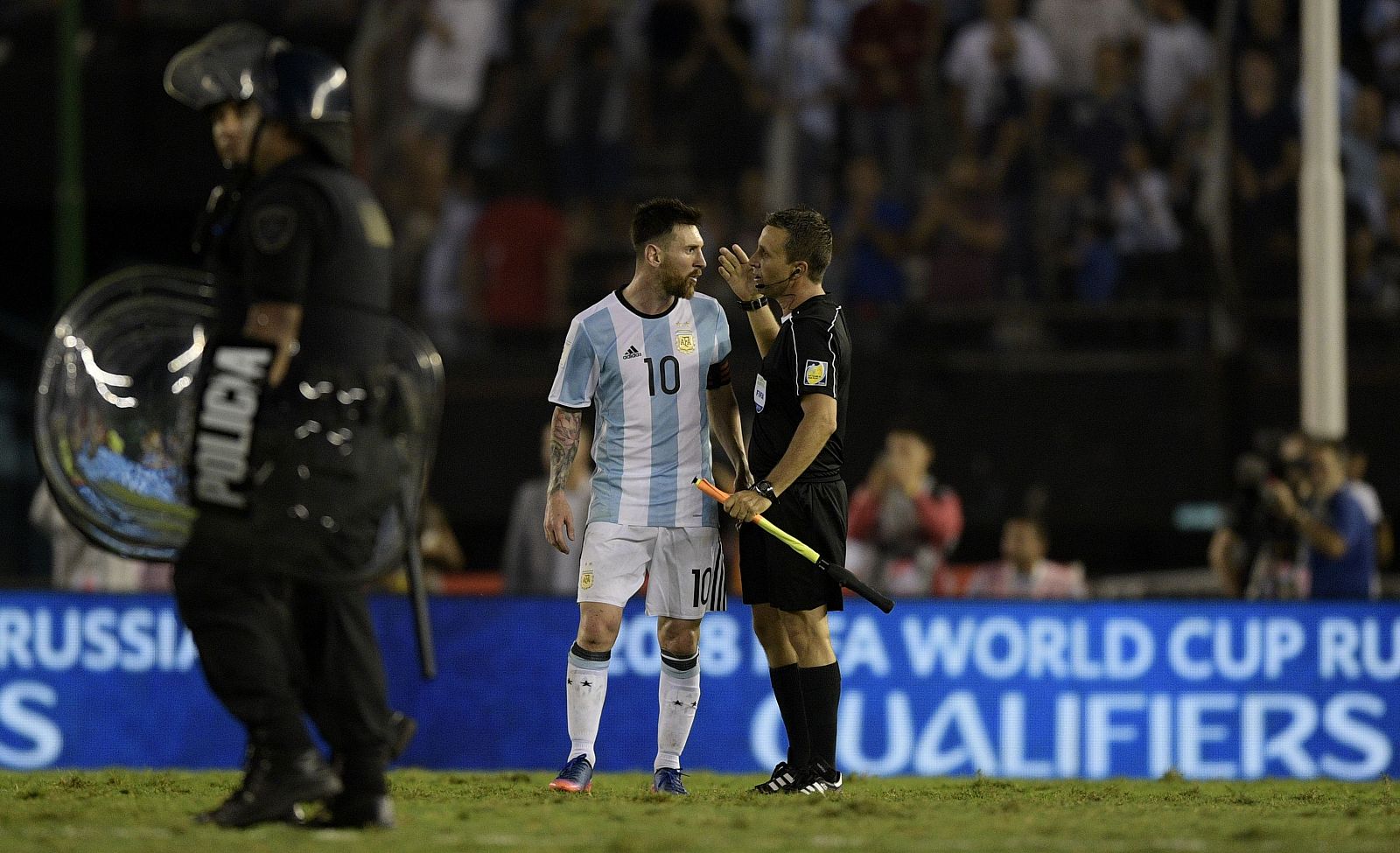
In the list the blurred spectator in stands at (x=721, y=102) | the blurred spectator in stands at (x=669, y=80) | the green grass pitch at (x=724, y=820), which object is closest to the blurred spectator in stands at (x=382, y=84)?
Result: the blurred spectator in stands at (x=669, y=80)

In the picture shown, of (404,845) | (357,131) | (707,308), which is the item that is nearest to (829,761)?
(707,308)

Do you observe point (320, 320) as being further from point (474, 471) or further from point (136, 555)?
point (474, 471)

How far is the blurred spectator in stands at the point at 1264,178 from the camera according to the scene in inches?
614

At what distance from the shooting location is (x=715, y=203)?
54.0 ft

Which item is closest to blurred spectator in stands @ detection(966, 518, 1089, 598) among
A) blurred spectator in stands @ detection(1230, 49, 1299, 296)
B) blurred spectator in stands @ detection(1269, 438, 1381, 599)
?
blurred spectator in stands @ detection(1269, 438, 1381, 599)

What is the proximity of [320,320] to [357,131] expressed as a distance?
10.8m

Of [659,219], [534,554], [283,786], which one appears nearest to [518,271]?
[534,554]

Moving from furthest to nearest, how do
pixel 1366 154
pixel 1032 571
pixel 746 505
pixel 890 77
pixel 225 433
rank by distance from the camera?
pixel 890 77, pixel 1366 154, pixel 1032 571, pixel 746 505, pixel 225 433

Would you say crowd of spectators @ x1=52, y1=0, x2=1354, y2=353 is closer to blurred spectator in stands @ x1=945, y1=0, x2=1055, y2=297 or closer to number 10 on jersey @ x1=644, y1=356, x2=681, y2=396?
blurred spectator in stands @ x1=945, y1=0, x2=1055, y2=297

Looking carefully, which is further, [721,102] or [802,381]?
[721,102]

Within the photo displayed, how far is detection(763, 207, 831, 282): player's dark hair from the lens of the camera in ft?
26.2

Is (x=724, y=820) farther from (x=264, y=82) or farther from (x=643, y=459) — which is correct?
(x=264, y=82)

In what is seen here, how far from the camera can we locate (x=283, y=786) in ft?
20.1

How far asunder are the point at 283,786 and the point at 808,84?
11.5m
